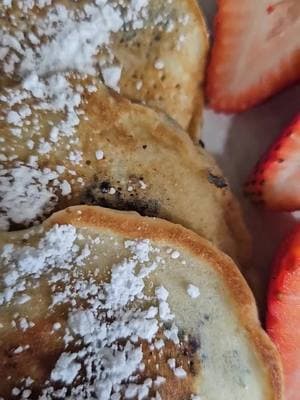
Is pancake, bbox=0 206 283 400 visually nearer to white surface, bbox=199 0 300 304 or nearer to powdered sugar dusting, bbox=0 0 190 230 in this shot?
powdered sugar dusting, bbox=0 0 190 230

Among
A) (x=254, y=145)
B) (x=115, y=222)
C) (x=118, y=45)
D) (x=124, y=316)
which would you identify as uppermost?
(x=118, y=45)

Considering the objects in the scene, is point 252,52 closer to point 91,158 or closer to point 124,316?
point 91,158

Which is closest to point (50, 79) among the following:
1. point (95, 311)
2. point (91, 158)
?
point (91, 158)

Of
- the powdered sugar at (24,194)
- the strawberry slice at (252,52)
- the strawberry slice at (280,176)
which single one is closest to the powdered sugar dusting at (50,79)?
the powdered sugar at (24,194)

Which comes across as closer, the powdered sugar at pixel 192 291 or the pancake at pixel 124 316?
the pancake at pixel 124 316

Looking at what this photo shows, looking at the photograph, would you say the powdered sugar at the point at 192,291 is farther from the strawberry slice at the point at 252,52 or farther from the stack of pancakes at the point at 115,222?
the strawberry slice at the point at 252,52

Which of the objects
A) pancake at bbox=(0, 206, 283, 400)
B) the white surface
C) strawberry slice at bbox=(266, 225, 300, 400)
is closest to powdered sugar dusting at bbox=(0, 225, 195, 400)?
pancake at bbox=(0, 206, 283, 400)
